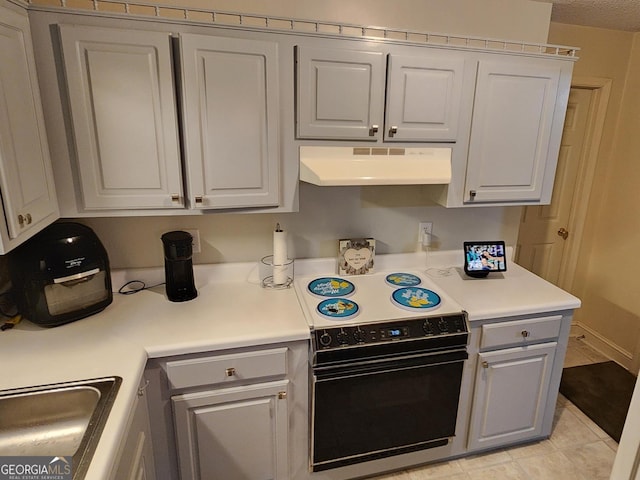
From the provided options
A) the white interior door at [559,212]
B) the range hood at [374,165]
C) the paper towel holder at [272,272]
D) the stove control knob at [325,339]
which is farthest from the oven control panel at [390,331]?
the white interior door at [559,212]

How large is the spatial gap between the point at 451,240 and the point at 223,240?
4.47 feet

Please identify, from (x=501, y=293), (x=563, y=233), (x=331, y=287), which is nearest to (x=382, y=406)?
(x=331, y=287)

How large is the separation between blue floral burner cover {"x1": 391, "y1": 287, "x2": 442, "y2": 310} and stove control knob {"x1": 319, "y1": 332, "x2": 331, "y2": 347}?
1.37 ft

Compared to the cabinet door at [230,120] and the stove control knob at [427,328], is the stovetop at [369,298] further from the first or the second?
the cabinet door at [230,120]

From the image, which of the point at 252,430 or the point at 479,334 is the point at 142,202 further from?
the point at 479,334

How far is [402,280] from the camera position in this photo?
2.20 meters

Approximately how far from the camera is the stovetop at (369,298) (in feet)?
5.85

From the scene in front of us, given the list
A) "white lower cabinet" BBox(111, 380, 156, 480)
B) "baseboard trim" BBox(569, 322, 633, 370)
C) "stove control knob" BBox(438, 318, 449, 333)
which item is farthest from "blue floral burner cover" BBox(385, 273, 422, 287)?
"baseboard trim" BBox(569, 322, 633, 370)

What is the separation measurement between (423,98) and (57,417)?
1871 mm

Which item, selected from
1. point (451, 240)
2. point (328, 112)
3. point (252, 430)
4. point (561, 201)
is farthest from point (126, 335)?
point (561, 201)

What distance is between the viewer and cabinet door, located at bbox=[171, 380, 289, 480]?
1655 millimetres

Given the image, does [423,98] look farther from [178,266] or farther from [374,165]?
[178,266]

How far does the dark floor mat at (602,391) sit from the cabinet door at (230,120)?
247 centimetres

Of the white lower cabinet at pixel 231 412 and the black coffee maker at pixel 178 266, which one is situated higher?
the black coffee maker at pixel 178 266
